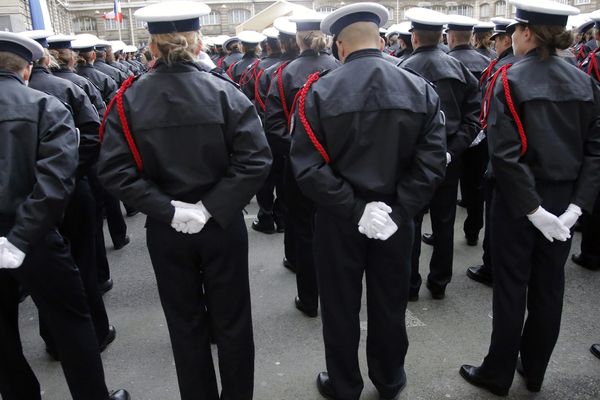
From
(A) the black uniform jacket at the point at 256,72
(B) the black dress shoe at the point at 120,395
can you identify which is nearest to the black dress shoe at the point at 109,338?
(B) the black dress shoe at the point at 120,395

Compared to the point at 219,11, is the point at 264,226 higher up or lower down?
higher up

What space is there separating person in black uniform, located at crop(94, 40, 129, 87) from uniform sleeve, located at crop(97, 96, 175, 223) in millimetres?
6688

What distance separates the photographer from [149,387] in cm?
322

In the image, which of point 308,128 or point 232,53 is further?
point 232,53

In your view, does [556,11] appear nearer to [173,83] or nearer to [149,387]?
[173,83]

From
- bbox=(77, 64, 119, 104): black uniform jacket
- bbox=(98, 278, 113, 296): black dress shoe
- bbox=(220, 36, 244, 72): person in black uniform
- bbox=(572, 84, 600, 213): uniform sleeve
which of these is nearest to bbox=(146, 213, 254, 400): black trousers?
bbox=(572, 84, 600, 213): uniform sleeve

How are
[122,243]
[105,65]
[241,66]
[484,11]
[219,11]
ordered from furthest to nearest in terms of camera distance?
1. [219,11]
2. [484,11]
3. [105,65]
4. [241,66]
5. [122,243]

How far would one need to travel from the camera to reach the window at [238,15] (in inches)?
2398

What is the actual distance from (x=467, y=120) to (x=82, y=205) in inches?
117

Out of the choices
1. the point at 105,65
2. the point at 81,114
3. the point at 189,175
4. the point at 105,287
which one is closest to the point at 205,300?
the point at 189,175

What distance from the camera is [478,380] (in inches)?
121

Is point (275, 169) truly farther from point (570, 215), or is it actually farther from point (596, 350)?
point (596, 350)

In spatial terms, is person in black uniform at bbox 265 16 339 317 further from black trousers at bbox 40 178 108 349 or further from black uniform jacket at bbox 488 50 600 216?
black uniform jacket at bbox 488 50 600 216

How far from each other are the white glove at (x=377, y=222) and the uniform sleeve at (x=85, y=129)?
76.2 inches
